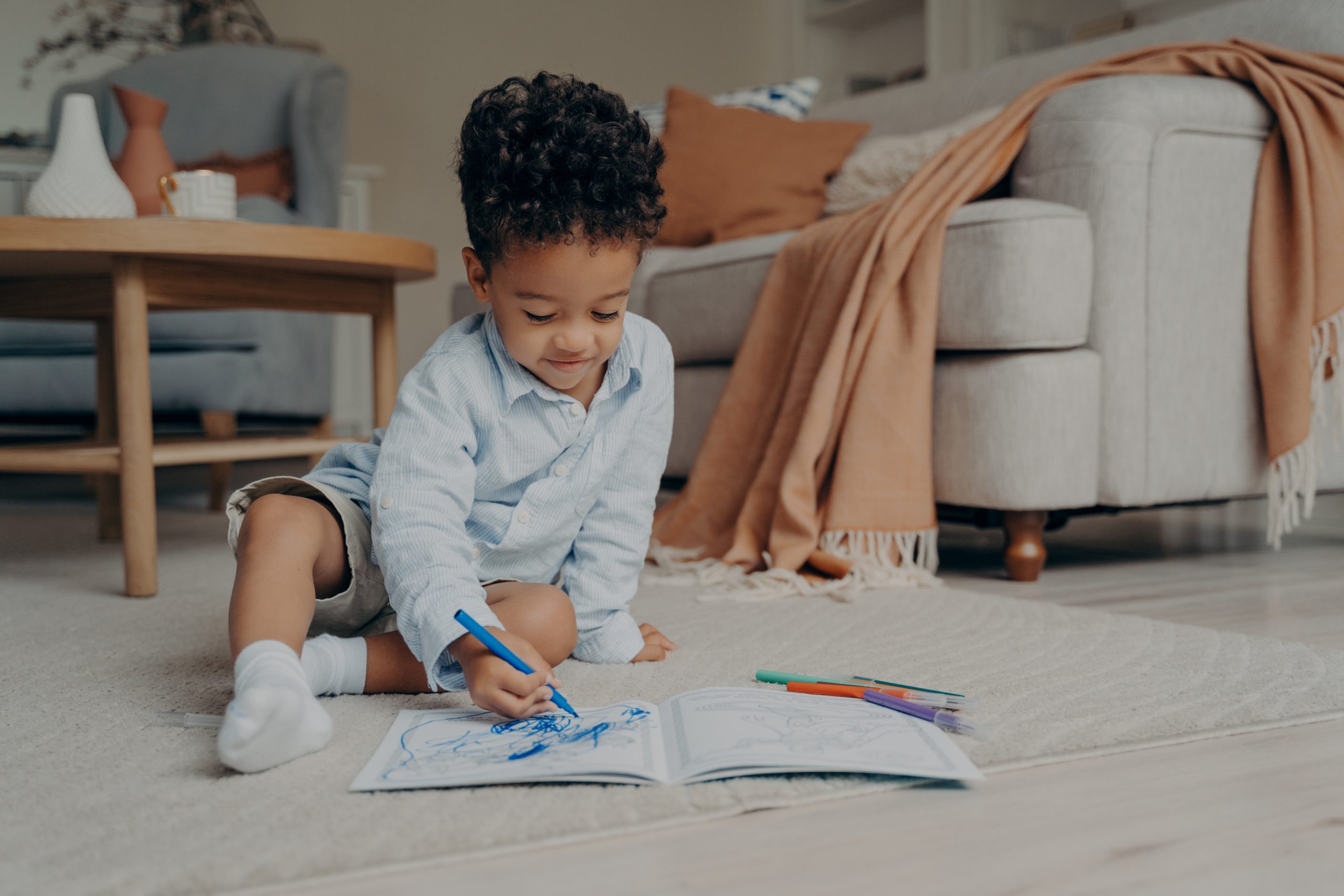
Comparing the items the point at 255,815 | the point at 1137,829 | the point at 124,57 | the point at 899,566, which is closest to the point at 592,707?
the point at 255,815

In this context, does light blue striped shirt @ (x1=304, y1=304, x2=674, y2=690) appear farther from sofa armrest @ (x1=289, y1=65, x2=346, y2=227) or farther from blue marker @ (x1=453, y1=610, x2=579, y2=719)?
sofa armrest @ (x1=289, y1=65, x2=346, y2=227)

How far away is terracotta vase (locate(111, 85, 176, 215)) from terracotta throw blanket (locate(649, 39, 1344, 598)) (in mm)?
900

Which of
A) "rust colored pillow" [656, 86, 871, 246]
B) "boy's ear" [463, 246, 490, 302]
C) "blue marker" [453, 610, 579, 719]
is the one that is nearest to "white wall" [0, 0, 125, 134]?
"rust colored pillow" [656, 86, 871, 246]

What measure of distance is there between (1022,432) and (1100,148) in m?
0.38

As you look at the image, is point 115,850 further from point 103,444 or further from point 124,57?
point 124,57

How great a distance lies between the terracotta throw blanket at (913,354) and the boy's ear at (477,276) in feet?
1.88

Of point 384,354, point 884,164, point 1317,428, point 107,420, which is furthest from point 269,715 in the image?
point 884,164

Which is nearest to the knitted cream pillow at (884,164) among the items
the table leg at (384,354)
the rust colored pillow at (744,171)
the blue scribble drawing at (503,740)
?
the rust colored pillow at (744,171)

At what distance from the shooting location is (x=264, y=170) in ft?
8.36

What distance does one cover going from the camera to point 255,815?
1.94 feet

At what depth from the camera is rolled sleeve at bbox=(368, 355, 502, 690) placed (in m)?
0.76

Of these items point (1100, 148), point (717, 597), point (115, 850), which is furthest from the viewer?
point (1100, 148)

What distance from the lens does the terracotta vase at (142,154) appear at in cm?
160

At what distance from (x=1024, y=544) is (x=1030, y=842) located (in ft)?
2.94
